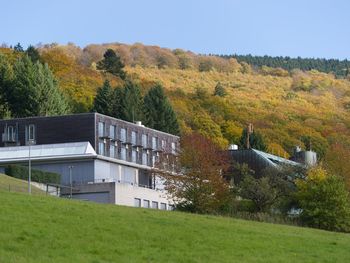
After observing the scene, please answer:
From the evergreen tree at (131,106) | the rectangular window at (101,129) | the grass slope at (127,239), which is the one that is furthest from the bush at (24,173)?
the grass slope at (127,239)

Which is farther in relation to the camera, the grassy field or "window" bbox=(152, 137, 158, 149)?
"window" bbox=(152, 137, 158, 149)

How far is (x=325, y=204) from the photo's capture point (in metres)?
64.8

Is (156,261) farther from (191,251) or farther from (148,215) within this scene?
(148,215)

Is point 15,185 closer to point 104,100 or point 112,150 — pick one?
point 112,150

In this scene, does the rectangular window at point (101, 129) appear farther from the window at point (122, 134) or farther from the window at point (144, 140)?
the window at point (144, 140)

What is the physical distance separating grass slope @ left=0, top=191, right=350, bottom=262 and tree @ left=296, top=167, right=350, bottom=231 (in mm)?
18506

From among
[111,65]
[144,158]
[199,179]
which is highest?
[111,65]

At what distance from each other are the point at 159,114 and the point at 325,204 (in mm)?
49967

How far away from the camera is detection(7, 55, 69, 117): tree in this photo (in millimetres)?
102250

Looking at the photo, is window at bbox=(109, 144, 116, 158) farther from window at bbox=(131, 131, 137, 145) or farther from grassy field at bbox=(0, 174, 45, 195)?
grassy field at bbox=(0, 174, 45, 195)

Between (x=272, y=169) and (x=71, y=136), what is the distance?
2018 centimetres

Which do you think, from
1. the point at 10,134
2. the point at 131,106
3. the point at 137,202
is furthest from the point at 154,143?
the point at 137,202

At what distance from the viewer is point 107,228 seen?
121 feet

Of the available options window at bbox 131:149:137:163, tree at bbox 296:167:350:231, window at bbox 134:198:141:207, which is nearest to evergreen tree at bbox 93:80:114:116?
window at bbox 131:149:137:163
